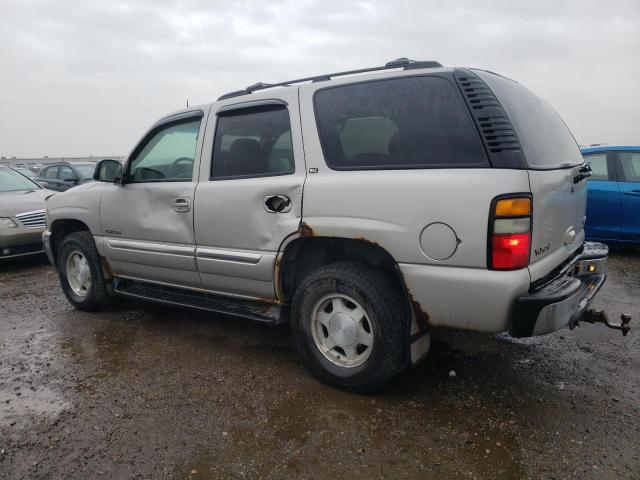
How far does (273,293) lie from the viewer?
3.25 m

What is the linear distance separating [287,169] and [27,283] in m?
4.77

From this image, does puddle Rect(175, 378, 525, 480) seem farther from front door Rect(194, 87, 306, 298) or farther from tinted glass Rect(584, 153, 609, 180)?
tinted glass Rect(584, 153, 609, 180)

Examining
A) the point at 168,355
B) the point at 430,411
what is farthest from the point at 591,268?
the point at 168,355

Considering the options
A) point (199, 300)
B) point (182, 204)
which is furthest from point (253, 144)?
point (199, 300)

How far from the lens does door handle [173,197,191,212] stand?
354 centimetres

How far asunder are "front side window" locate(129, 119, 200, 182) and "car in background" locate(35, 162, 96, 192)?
9291 mm

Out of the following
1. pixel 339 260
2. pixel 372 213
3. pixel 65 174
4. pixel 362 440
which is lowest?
pixel 362 440

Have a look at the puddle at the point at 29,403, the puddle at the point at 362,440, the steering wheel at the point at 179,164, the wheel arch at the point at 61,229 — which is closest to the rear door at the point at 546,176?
the puddle at the point at 362,440

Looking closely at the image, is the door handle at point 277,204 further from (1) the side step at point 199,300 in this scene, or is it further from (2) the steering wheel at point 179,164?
(2) the steering wheel at point 179,164

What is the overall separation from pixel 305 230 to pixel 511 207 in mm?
1190

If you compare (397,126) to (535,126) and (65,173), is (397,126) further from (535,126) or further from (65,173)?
(65,173)

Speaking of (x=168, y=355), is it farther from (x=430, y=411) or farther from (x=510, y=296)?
(x=510, y=296)

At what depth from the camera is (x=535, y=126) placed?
280cm

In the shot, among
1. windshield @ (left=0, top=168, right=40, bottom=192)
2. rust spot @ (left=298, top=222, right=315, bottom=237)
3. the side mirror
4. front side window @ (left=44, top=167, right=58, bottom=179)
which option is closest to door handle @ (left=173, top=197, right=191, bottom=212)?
the side mirror
